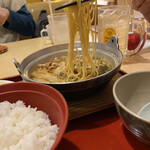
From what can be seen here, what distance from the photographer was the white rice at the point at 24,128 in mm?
533

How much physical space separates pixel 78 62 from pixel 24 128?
52cm

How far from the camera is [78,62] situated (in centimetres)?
98

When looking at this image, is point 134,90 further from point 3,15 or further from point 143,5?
point 3,15

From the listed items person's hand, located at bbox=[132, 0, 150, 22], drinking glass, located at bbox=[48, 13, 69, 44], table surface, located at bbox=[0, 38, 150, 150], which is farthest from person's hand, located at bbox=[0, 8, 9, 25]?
table surface, located at bbox=[0, 38, 150, 150]

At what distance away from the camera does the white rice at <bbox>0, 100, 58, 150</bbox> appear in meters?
0.53

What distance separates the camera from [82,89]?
0.71m

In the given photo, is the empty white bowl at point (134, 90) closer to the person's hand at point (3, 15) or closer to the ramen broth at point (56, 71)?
the ramen broth at point (56, 71)

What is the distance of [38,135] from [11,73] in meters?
0.84

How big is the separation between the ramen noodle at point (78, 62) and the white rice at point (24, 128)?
0.28 m

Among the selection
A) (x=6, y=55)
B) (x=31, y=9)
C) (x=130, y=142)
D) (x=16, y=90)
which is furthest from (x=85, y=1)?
(x=31, y=9)

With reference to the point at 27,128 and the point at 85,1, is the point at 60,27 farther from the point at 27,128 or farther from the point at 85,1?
the point at 27,128

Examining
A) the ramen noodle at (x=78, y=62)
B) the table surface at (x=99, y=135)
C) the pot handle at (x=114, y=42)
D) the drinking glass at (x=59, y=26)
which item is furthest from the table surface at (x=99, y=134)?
the drinking glass at (x=59, y=26)

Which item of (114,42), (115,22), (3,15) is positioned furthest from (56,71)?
(3,15)

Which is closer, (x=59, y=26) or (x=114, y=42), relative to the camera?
(x=114, y=42)
